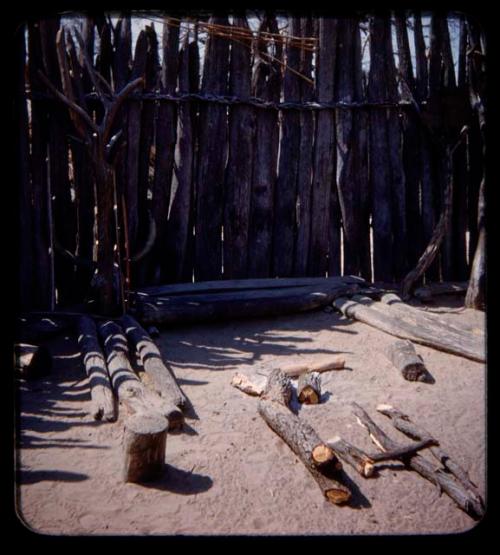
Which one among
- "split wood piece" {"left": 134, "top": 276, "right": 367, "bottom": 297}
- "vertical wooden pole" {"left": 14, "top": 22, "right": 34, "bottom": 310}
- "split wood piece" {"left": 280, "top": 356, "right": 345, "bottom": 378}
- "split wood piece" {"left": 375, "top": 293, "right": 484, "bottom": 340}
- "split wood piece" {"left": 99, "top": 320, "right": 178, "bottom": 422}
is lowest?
"split wood piece" {"left": 280, "top": 356, "right": 345, "bottom": 378}

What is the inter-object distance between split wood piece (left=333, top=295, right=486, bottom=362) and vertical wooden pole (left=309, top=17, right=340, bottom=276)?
2.59 ft

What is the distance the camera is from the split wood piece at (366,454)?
9.49 feet

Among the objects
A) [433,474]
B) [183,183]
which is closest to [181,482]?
[433,474]

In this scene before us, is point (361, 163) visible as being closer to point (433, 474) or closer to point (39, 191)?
point (39, 191)

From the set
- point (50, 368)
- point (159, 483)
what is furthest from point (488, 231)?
point (50, 368)

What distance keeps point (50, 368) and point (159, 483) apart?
1633 millimetres

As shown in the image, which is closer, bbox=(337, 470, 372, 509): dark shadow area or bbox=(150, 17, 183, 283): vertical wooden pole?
bbox=(337, 470, 372, 509): dark shadow area

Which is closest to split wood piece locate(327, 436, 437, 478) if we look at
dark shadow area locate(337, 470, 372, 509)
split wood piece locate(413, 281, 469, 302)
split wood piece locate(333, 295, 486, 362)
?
dark shadow area locate(337, 470, 372, 509)

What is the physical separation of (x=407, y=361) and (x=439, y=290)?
2312mm

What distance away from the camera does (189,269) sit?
5977 millimetres

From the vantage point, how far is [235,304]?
525 centimetres

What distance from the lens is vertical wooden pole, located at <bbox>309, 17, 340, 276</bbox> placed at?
6.07 metres

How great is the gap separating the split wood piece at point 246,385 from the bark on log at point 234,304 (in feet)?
3.95

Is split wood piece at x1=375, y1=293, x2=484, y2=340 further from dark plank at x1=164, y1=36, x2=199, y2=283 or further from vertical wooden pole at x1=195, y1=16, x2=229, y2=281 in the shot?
dark plank at x1=164, y1=36, x2=199, y2=283
